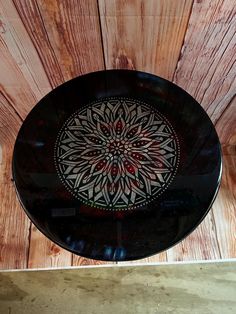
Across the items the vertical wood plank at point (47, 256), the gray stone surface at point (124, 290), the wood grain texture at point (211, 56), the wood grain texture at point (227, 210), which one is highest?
the wood grain texture at point (211, 56)

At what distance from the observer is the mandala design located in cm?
67

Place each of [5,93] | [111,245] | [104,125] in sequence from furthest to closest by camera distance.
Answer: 1. [5,93]
2. [104,125]
3. [111,245]

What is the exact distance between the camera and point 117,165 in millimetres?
696

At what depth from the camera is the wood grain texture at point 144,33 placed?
0.70 meters

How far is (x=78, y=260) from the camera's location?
3.43 ft

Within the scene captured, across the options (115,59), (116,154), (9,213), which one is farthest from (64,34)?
(9,213)

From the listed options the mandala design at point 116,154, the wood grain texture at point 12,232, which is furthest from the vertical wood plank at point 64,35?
the wood grain texture at point 12,232

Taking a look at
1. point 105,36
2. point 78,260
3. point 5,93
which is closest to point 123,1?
point 105,36

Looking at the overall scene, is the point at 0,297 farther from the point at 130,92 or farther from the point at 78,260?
the point at 130,92

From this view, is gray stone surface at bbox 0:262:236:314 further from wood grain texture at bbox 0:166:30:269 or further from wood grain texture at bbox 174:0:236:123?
wood grain texture at bbox 174:0:236:123

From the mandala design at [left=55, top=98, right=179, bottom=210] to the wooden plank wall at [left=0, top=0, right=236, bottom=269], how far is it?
0.16 metres

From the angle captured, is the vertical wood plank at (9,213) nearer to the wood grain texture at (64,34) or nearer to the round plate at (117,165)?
the wood grain texture at (64,34)

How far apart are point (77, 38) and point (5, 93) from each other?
0.98 ft

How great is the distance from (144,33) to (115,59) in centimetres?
11
